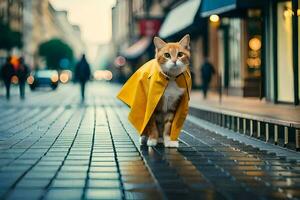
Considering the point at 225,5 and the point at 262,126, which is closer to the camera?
the point at 262,126

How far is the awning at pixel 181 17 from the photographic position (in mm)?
31966

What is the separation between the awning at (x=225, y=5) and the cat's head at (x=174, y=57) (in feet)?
39.9

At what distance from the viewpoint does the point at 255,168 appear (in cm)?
787

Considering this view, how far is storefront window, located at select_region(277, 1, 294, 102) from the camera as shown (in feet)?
68.1

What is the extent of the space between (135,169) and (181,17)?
96.3 ft

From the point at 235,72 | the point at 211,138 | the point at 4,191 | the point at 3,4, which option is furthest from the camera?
the point at 3,4

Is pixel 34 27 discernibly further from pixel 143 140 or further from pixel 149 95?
pixel 149 95

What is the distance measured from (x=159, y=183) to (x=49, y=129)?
7.30m

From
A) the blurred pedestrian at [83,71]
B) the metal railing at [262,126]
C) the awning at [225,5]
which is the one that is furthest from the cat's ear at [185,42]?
the blurred pedestrian at [83,71]

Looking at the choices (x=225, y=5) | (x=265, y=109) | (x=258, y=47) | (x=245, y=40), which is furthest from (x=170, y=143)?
(x=245, y=40)

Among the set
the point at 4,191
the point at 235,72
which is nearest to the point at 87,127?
the point at 4,191

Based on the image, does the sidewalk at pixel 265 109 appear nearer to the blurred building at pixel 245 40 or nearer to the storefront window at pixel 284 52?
the blurred building at pixel 245 40

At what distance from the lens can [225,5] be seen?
22.6 m

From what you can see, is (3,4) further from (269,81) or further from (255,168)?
(255,168)
